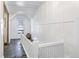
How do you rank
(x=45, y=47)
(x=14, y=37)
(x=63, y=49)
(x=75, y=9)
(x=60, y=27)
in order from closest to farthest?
(x=75, y=9), (x=45, y=47), (x=63, y=49), (x=60, y=27), (x=14, y=37)

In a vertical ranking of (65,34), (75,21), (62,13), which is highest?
(62,13)

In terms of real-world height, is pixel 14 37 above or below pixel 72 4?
below

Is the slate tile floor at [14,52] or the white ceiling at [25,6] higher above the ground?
the white ceiling at [25,6]

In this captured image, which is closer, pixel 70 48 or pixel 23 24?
pixel 70 48

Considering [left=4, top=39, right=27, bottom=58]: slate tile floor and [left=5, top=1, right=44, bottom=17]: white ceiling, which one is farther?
[left=5, top=1, right=44, bottom=17]: white ceiling

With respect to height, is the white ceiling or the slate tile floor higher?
the white ceiling

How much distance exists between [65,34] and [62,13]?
600mm

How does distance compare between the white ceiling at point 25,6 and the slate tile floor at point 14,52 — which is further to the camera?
the white ceiling at point 25,6

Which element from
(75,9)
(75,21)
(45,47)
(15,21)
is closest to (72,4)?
(75,9)

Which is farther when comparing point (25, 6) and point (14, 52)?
point (25, 6)

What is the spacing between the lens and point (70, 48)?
2973mm

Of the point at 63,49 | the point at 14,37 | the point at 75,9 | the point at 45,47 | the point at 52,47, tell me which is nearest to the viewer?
the point at 75,9

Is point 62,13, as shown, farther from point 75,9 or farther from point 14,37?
point 14,37

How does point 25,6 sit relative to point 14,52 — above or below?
above
